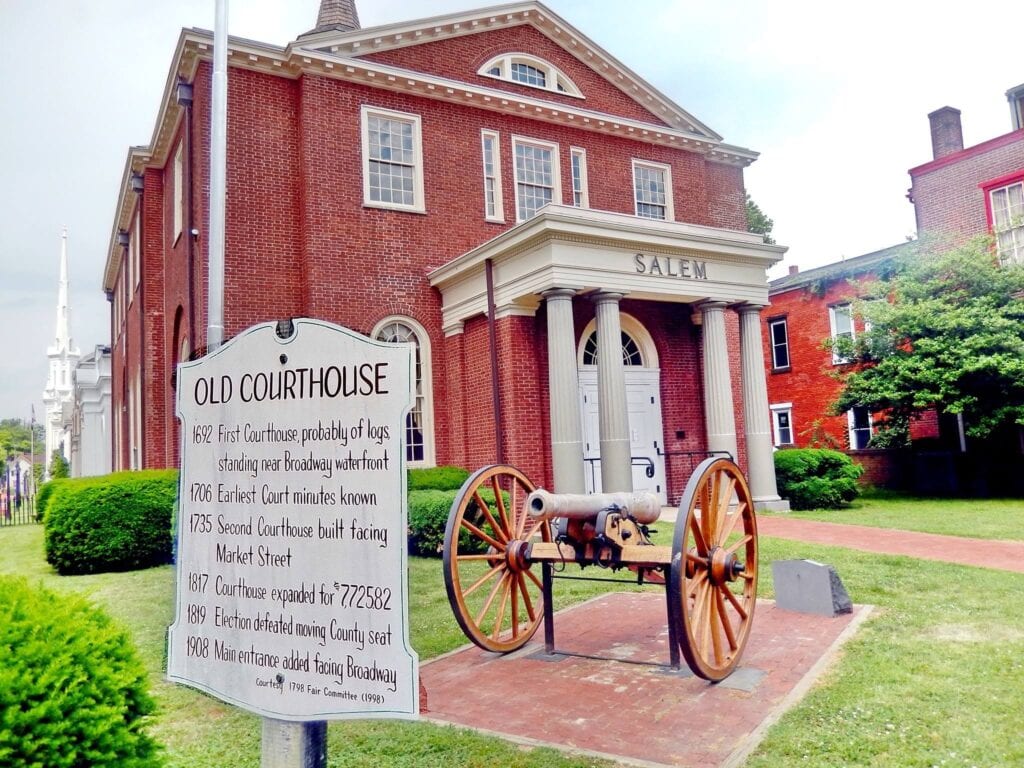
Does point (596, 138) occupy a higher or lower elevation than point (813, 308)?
higher

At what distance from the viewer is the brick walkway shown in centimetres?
995

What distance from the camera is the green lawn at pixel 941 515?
12547mm

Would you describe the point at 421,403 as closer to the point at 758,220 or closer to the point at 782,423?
the point at 782,423

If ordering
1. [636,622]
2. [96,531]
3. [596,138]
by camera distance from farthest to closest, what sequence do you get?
[596,138] → [96,531] → [636,622]

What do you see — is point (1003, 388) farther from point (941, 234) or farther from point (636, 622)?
point (636, 622)

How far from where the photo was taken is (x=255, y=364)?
310 cm

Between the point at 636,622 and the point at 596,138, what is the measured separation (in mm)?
13394

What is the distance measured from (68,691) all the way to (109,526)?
9160 millimetres

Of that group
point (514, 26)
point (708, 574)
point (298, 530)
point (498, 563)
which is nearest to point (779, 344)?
point (514, 26)

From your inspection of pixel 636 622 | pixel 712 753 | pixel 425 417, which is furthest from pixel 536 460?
pixel 712 753

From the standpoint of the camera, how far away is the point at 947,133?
2338cm

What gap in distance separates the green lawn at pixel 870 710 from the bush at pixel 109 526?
3295 mm

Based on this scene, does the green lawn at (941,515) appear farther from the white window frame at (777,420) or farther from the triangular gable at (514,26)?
the triangular gable at (514,26)

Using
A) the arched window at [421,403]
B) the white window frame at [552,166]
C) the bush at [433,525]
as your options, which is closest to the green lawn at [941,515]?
the bush at [433,525]
